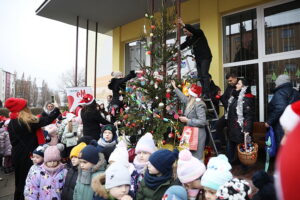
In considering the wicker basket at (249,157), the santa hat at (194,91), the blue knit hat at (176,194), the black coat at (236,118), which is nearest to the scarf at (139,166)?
the blue knit hat at (176,194)

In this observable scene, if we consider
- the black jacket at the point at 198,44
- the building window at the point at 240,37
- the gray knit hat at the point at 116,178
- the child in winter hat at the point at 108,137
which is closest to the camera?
the gray knit hat at the point at 116,178

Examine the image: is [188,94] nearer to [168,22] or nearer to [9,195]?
[168,22]

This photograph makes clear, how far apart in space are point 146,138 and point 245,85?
2.42 m

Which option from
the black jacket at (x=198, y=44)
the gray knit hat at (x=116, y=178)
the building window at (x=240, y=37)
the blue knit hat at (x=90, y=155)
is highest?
the building window at (x=240, y=37)

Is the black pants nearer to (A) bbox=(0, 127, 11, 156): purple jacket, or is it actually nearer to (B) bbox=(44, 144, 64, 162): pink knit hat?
(B) bbox=(44, 144, 64, 162): pink knit hat

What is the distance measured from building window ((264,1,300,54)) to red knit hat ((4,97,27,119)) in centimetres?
589

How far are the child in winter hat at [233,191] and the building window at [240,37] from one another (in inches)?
207

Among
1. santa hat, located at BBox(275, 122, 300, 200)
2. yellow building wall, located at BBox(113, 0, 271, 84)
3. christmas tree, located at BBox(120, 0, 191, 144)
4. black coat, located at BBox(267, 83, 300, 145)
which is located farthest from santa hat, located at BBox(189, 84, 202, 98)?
santa hat, located at BBox(275, 122, 300, 200)

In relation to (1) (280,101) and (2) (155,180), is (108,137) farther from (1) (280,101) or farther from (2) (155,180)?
(1) (280,101)

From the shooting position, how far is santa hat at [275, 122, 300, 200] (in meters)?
0.52

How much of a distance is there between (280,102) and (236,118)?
81 centimetres

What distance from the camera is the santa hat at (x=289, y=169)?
517 millimetres

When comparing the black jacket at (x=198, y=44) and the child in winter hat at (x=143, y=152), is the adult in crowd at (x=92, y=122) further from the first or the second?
the black jacket at (x=198, y=44)

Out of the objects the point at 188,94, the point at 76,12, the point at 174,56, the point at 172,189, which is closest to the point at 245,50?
the point at 174,56
